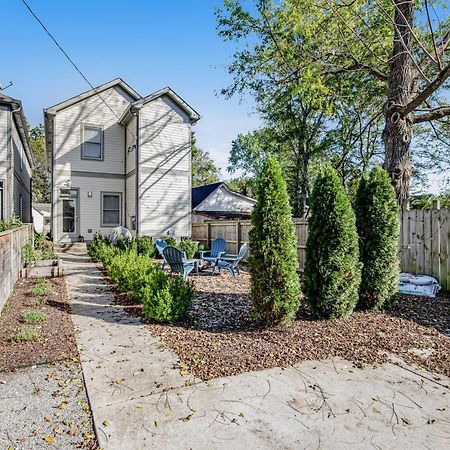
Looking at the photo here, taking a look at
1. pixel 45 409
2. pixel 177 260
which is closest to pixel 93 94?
pixel 177 260

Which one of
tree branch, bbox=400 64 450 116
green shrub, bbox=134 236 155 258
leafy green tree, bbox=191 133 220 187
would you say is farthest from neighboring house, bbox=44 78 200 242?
leafy green tree, bbox=191 133 220 187

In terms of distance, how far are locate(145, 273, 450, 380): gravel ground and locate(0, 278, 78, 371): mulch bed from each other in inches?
44.0

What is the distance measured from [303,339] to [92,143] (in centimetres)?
1376

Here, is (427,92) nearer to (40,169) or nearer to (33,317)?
(33,317)

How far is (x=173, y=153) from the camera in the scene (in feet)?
47.8

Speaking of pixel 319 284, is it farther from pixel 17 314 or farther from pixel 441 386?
pixel 17 314

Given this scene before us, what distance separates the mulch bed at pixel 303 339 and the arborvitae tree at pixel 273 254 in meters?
0.29

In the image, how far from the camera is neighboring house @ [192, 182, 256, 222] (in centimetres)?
2145

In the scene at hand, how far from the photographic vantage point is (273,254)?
178 inches

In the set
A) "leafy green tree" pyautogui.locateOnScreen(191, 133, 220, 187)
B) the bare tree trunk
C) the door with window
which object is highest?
"leafy green tree" pyautogui.locateOnScreen(191, 133, 220, 187)

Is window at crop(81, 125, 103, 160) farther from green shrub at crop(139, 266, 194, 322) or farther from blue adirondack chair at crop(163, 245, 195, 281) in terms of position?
green shrub at crop(139, 266, 194, 322)

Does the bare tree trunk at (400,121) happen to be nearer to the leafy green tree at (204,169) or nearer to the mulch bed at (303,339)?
the mulch bed at (303,339)

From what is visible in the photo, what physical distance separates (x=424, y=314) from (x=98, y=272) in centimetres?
793

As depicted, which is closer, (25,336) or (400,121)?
(25,336)
